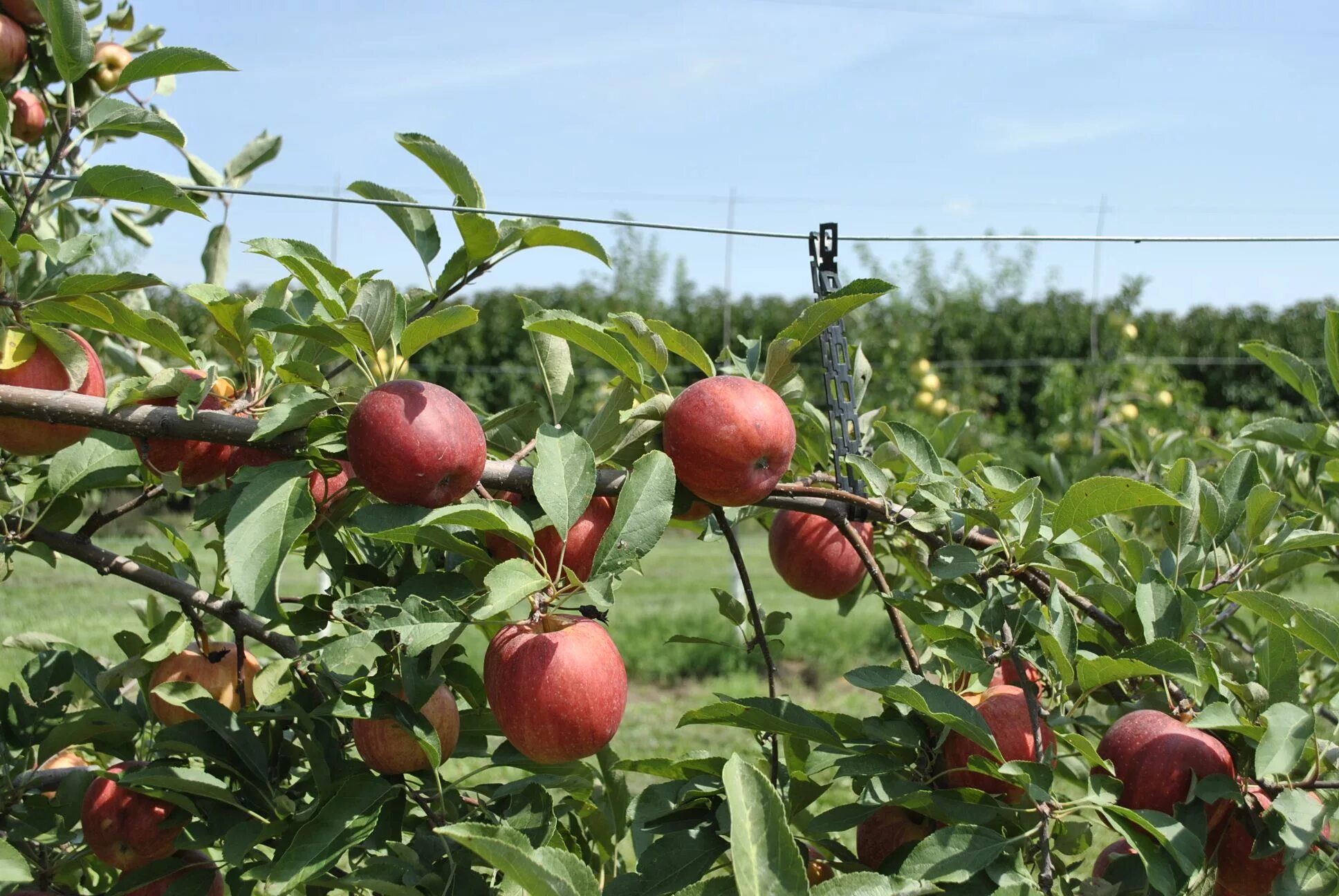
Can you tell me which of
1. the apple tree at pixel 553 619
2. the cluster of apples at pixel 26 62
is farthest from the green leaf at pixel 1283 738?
the cluster of apples at pixel 26 62

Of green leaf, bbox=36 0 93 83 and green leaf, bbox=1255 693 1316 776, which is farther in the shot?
green leaf, bbox=36 0 93 83

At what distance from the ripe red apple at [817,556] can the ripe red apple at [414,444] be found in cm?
58

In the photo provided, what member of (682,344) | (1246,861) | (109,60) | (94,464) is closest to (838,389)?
(682,344)

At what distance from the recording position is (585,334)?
928 millimetres

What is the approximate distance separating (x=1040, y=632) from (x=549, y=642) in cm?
41

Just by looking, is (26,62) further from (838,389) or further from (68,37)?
(838,389)

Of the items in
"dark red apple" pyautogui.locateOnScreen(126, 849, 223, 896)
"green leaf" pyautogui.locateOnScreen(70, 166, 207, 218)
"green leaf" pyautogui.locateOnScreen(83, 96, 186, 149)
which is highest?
"green leaf" pyautogui.locateOnScreen(83, 96, 186, 149)

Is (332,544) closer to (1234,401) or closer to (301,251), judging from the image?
(301,251)

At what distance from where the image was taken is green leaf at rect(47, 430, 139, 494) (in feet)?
3.85

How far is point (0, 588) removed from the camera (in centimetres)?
505

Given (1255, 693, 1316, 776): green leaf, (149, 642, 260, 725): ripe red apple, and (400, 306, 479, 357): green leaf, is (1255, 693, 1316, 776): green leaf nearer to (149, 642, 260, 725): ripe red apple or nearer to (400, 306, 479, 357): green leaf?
(400, 306, 479, 357): green leaf

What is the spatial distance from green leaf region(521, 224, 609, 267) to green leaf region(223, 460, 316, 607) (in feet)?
0.99

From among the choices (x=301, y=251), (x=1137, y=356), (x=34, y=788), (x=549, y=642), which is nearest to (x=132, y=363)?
(x=34, y=788)

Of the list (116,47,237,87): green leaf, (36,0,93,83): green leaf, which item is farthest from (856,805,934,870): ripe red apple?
(36,0,93,83): green leaf
